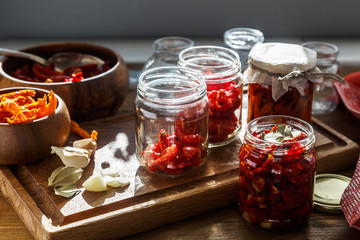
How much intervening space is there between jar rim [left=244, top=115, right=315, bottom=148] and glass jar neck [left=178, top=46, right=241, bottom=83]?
17 cm

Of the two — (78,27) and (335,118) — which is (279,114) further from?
(78,27)

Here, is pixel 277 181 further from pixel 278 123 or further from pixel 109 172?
pixel 109 172

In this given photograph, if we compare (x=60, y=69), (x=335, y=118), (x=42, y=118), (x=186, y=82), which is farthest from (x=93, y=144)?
(x=335, y=118)

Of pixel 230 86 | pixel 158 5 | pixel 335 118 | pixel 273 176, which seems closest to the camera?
pixel 273 176

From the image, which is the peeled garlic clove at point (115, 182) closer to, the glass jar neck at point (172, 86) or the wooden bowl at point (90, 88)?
the glass jar neck at point (172, 86)

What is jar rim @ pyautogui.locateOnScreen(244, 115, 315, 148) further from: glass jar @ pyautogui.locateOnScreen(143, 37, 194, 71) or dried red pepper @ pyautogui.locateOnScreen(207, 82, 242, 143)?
glass jar @ pyautogui.locateOnScreen(143, 37, 194, 71)

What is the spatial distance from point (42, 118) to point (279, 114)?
0.54 meters

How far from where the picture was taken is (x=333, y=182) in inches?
47.4

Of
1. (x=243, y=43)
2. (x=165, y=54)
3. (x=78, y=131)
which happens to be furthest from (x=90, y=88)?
(x=243, y=43)

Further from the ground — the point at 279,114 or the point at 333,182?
the point at 279,114

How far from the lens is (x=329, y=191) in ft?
3.84

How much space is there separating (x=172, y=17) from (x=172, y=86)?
84cm

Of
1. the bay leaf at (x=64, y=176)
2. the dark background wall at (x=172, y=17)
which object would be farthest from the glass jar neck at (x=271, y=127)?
the dark background wall at (x=172, y=17)

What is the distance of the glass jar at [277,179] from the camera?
101cm
